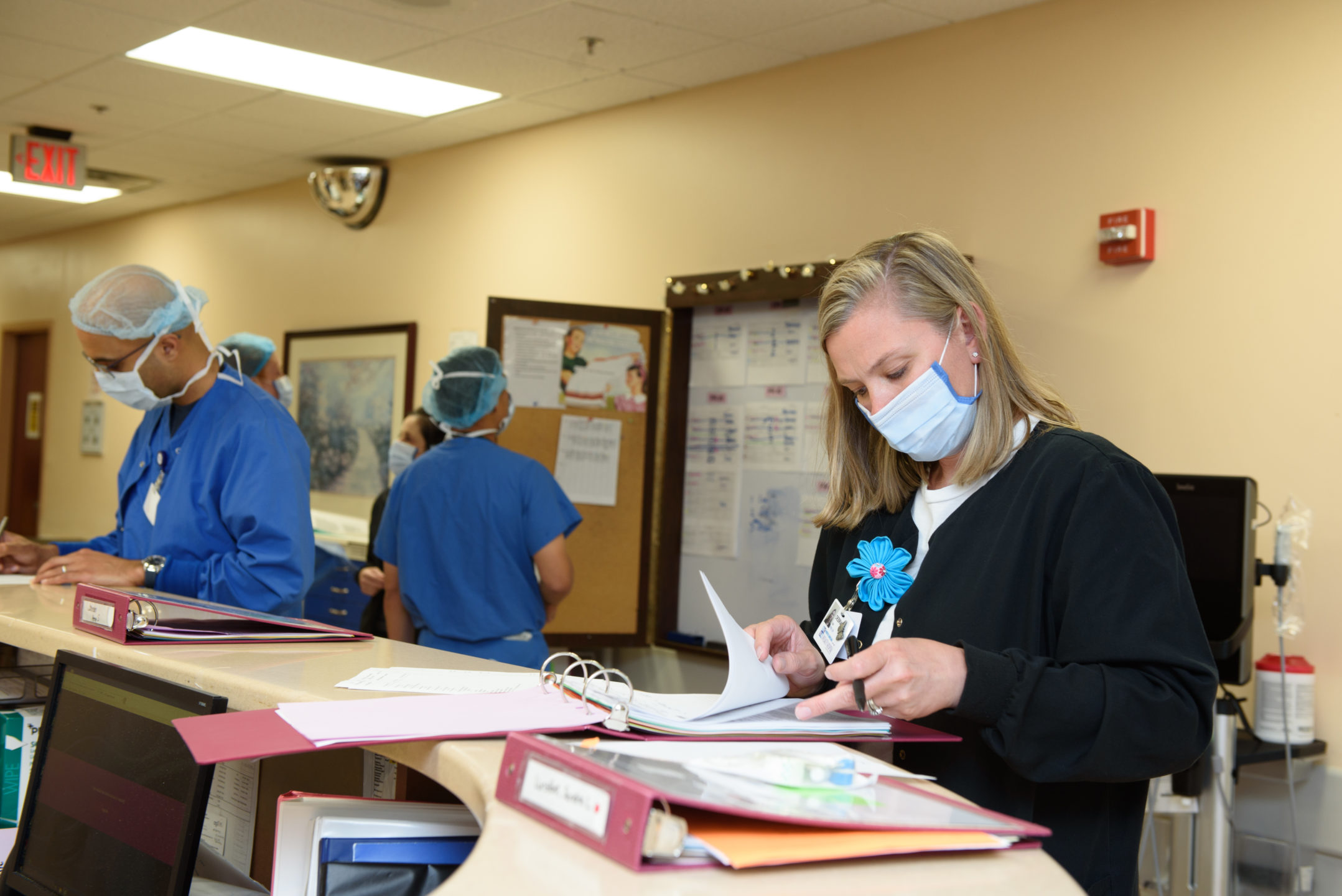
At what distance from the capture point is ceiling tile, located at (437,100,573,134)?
4.91 metres

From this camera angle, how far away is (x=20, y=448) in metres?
9.25

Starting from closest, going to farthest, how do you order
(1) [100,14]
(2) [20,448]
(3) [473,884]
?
(3) [473,884]
(1) [100,14]
(2) [20,448]

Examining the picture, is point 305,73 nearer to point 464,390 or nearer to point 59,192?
point 464,390

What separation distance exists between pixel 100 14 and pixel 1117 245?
10.8 ft

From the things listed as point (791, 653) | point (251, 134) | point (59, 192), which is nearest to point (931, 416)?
point (791, 653)

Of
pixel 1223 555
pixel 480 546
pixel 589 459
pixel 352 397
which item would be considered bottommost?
pixel 480 546

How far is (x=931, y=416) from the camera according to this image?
1432 mm

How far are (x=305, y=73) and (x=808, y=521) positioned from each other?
2.55 meters

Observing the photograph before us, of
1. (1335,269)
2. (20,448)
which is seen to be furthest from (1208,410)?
(20,448)

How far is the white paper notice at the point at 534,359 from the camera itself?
4242 millimetres

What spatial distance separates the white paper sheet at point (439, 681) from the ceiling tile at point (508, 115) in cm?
374

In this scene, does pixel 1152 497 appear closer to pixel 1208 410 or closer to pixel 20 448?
pixel 1208 410

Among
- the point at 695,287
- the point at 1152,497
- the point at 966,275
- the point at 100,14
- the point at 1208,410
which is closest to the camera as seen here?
the point at 1152,497

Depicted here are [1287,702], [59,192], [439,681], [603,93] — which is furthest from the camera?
[59,192]
